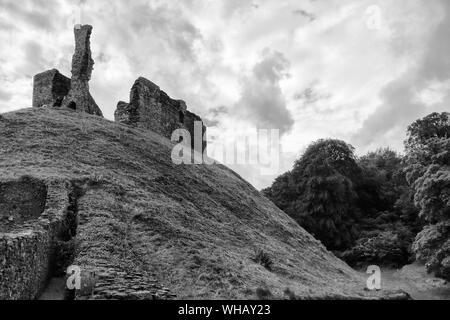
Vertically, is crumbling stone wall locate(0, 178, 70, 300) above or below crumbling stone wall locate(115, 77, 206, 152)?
below

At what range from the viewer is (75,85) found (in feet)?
88.0

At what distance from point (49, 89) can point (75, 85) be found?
2.02m

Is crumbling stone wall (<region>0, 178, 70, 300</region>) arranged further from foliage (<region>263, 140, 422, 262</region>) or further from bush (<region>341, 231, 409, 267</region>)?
foliage (<region>263, 140, 422, 262</region>)

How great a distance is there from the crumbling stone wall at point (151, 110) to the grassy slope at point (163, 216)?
5.06 feet

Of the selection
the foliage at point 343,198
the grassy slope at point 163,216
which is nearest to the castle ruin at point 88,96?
the grassy slope at point 163,216

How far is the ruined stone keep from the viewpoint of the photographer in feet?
87.8

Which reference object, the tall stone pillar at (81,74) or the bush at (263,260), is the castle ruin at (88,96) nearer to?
the tall stone pillar at (81,74)

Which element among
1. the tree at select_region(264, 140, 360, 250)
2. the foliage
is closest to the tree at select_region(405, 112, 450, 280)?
the foliage

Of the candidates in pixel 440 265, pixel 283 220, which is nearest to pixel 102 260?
pixel 283 220

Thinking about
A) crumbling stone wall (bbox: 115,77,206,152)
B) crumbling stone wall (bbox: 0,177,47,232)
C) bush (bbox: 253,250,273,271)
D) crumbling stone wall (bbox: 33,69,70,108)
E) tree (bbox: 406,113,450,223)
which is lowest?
bush (bbox: 253,250,273,271)

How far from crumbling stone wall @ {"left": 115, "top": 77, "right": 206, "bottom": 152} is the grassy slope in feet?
5.06

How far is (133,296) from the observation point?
9.48 m

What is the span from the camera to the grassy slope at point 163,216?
12.0m
